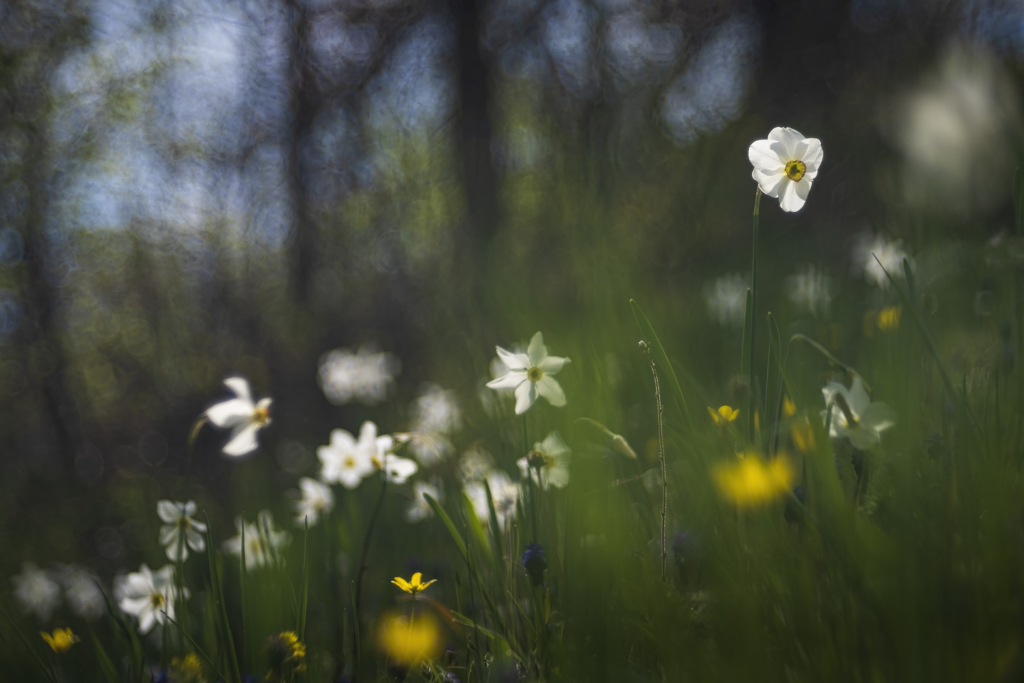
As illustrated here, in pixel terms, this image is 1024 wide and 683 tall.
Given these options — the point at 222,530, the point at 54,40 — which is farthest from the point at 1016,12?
the point at 54,40

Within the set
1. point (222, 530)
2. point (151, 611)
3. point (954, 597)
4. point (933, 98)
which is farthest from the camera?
point (222, 530)

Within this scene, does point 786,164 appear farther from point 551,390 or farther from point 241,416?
point 241,416

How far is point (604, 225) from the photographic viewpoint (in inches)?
90.0

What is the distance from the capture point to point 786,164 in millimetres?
1292

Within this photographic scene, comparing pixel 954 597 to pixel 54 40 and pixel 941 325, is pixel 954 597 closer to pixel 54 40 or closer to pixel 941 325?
pixel 941 325

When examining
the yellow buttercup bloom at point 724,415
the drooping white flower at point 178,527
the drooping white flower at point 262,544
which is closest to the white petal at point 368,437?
the drooping white flower at point 262,544

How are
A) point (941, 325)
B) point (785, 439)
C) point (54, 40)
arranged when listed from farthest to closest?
1. point (54, 40)
2. point (941, 325)
3. point (785, 439)

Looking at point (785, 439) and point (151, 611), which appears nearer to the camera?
point (785, 439)

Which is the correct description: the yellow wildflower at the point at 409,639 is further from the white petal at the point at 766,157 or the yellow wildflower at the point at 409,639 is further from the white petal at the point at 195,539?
the white petal at the point at 766,157

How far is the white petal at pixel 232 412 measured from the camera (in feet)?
5.77

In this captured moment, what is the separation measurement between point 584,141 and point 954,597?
1.80m

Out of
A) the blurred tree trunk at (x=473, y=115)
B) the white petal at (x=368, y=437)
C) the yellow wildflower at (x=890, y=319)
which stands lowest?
the white petal at (x=368, y=437)

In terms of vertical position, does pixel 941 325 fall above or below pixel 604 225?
below

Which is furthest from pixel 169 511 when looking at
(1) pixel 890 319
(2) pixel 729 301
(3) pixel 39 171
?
(3) pixel 39 171
